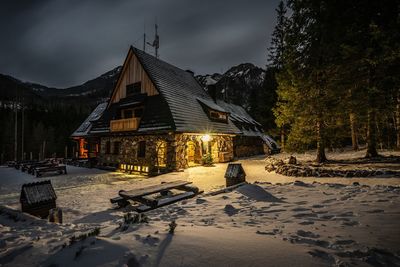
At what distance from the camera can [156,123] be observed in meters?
15.9

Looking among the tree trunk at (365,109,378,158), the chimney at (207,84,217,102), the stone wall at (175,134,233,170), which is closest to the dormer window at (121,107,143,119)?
the stone wall at (175,134,233,170)

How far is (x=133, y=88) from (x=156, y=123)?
586 cm

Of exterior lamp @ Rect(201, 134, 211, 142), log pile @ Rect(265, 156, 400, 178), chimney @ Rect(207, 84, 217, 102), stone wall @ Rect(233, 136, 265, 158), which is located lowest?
log pile @ Rect(265, 156, 400, 178)

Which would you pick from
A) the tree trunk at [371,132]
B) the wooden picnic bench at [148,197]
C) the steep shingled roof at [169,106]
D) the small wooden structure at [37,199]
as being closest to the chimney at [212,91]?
the steep shingled roof at [169,106]

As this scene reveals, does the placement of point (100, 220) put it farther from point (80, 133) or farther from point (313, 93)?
point (80, 133)

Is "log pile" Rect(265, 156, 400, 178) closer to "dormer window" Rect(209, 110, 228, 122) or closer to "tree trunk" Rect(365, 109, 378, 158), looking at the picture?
"tree trunk" Rect(365, 109, 378, 158)

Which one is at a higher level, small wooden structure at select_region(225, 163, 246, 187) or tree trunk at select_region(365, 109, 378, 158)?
tree trunk at select_region(365, 109, 378, 158)

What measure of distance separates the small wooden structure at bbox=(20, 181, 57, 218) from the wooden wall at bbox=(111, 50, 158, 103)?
12.2 metres

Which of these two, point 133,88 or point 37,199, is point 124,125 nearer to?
point 133,88

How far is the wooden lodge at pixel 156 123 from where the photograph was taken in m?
15.5

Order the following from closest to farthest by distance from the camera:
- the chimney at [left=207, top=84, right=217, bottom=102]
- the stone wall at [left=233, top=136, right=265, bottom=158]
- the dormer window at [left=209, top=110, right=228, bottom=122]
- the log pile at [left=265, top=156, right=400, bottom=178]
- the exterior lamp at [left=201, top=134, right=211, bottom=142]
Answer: the log pile at [left=265, top=156, right=400, bottom=178] → the exterior lamp at [left=201, top=134, right=211, bottom=142] → the dormer window at [left=209, top=110, right=228, bottom=122] → the stone wall at [left=233, top=136, right=265, bottom=158] → the chimney at [left=207, top=84, right=217, bottom=102]

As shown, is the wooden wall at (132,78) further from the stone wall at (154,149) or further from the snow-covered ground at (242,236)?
the snow-covered ground at (242,236)

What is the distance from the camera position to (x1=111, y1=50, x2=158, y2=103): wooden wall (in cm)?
1803

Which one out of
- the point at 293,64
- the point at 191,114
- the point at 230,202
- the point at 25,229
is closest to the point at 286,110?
the point at 293,64
